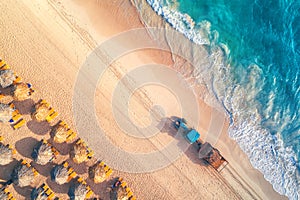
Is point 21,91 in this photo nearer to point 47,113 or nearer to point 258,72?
point 47,113

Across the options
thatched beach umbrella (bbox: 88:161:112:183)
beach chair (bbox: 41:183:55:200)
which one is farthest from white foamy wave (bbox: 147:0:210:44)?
beach chair (bbox: 41:183:55:200)

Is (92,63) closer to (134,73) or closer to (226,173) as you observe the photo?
(134,73)

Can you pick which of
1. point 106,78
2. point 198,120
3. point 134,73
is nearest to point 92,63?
point 106,78

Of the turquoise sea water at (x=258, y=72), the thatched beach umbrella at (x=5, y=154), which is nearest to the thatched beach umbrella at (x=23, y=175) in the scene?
the thatched beach umbrella at (x=5, y=154)

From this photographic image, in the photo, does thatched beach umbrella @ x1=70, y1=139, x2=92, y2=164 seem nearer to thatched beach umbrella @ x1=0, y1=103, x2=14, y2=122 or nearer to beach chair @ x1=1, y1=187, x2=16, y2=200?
thatched beach umbrella @ x1=0, y1=103, x2=14, y2=122

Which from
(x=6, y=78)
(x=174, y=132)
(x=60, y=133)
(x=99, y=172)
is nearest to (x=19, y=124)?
(x=60, y=133)

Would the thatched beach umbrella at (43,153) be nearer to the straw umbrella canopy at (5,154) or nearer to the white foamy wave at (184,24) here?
the straw umbrella canopy at (5,154)
